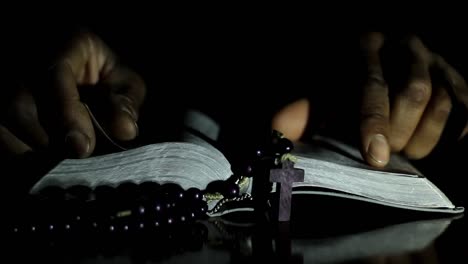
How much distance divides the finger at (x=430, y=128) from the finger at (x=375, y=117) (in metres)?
0.12

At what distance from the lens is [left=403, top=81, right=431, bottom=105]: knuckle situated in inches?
44.3

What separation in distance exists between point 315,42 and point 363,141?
1.13 meters

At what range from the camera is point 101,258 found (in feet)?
2.22

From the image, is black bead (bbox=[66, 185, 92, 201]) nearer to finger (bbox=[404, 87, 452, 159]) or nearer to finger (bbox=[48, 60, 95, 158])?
finger (bbox=[48, 60, 95, 158])

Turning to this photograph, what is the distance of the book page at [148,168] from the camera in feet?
2.77

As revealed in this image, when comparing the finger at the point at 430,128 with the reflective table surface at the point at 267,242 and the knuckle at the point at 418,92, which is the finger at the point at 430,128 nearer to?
the knuckle at the point at 418,92

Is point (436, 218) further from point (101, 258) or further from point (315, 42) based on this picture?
point (315, 42)

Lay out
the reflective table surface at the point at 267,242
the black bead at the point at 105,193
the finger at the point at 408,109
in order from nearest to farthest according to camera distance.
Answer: the reflective table surface at the point at 267,242
the black bead at the point at 105,193
the finger at the point at 408,109

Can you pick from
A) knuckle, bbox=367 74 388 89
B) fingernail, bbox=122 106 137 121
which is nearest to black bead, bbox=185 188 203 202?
fingernail, bbox=122 106 137 121

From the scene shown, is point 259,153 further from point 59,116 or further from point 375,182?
point 59,116

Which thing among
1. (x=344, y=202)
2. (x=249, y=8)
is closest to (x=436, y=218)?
(x=344, y=202)

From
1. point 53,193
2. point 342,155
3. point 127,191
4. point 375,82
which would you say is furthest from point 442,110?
point 53,193

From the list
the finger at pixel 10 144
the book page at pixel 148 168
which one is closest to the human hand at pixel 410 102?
the book page at pixel 148 168

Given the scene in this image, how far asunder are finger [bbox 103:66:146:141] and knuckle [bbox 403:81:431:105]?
586mm
